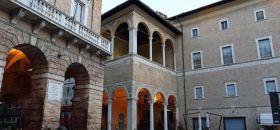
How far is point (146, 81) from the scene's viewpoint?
65.0ft

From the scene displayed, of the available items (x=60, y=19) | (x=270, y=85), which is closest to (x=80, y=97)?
(x=60, y=19)

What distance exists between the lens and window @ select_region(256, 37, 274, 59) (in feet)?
66.0

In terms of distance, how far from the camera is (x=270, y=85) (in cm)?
1950

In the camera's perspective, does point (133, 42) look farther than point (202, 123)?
No

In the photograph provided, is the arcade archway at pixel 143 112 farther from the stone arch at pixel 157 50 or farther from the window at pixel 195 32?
the window at pixel 195 32

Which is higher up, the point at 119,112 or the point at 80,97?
the point at 80,97

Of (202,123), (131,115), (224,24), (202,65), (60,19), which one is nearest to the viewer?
(60,19)

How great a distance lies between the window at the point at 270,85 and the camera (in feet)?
63.3

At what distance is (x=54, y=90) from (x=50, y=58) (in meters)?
1.32

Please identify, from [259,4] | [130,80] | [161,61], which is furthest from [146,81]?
[259,4]

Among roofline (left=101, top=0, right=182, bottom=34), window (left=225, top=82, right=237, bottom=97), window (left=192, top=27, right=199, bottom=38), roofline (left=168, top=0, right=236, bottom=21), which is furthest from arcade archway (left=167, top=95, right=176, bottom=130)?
roofline (left=168, top=0, right=236, bottom=21)

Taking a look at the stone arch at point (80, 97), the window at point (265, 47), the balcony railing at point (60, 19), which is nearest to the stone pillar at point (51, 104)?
the stone arch at point (80, 97)

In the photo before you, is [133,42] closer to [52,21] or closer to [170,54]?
[170,54]

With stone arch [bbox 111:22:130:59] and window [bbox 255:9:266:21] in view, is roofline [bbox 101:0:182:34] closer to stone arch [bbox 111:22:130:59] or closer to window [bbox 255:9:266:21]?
stone arch [bbox 111:22:130:59]
